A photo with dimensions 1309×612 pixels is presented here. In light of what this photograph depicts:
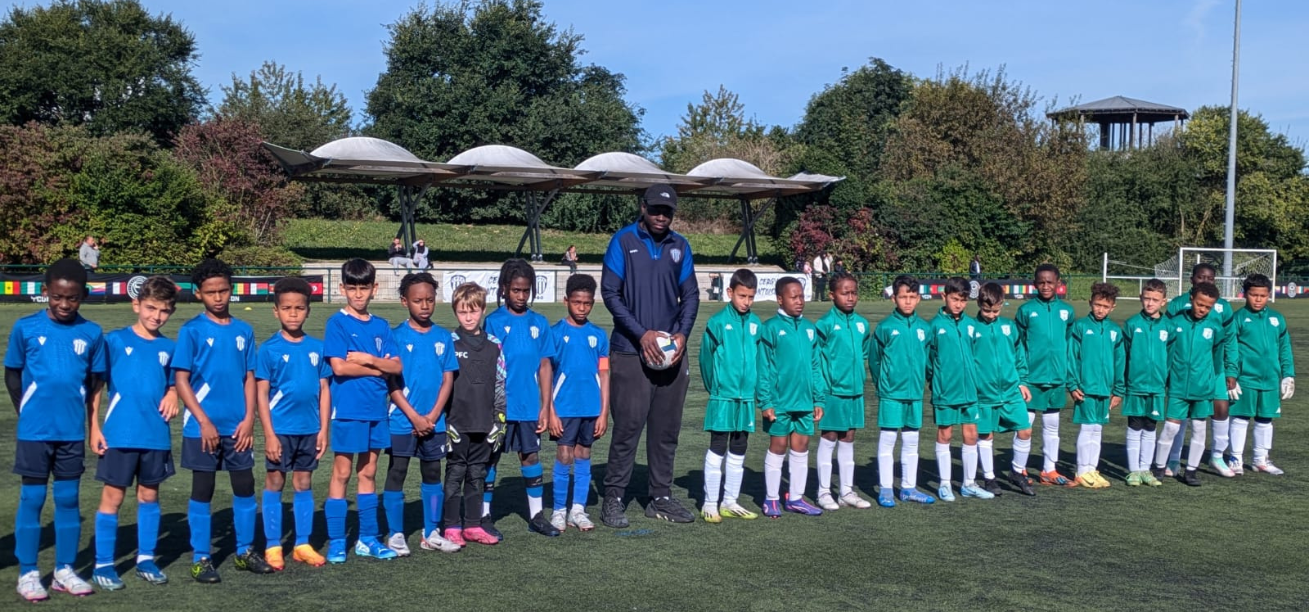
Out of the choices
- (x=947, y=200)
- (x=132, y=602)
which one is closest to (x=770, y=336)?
(x=132, y=602)

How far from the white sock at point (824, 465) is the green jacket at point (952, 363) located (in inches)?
37.9

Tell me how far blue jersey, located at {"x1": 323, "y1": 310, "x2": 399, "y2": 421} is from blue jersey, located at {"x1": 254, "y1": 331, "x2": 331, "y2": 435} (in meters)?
0.16

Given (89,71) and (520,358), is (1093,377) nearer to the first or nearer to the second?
(520,358)

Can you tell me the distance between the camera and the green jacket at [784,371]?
293 inches

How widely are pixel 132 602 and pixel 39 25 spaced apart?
52107mm

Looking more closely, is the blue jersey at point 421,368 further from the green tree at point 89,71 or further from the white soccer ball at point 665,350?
the green tree at point 89,71

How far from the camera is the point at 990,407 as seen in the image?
8.30 m

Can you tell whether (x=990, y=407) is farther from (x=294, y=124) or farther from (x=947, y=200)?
(x=294, y=124)

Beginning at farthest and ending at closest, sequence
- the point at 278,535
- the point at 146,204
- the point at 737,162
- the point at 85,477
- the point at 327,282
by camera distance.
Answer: the point at 737,162 < the point at 146,204 < the point at 327,282 < the point at 85,477 < the point at 278,535

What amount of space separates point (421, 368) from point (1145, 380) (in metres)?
5.82

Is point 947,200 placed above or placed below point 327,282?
above

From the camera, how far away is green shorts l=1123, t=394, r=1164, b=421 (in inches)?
346

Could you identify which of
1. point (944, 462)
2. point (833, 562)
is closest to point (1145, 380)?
point (944, 462)

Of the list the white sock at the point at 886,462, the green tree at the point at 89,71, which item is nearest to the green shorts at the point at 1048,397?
the white sock at the point at 886,462
